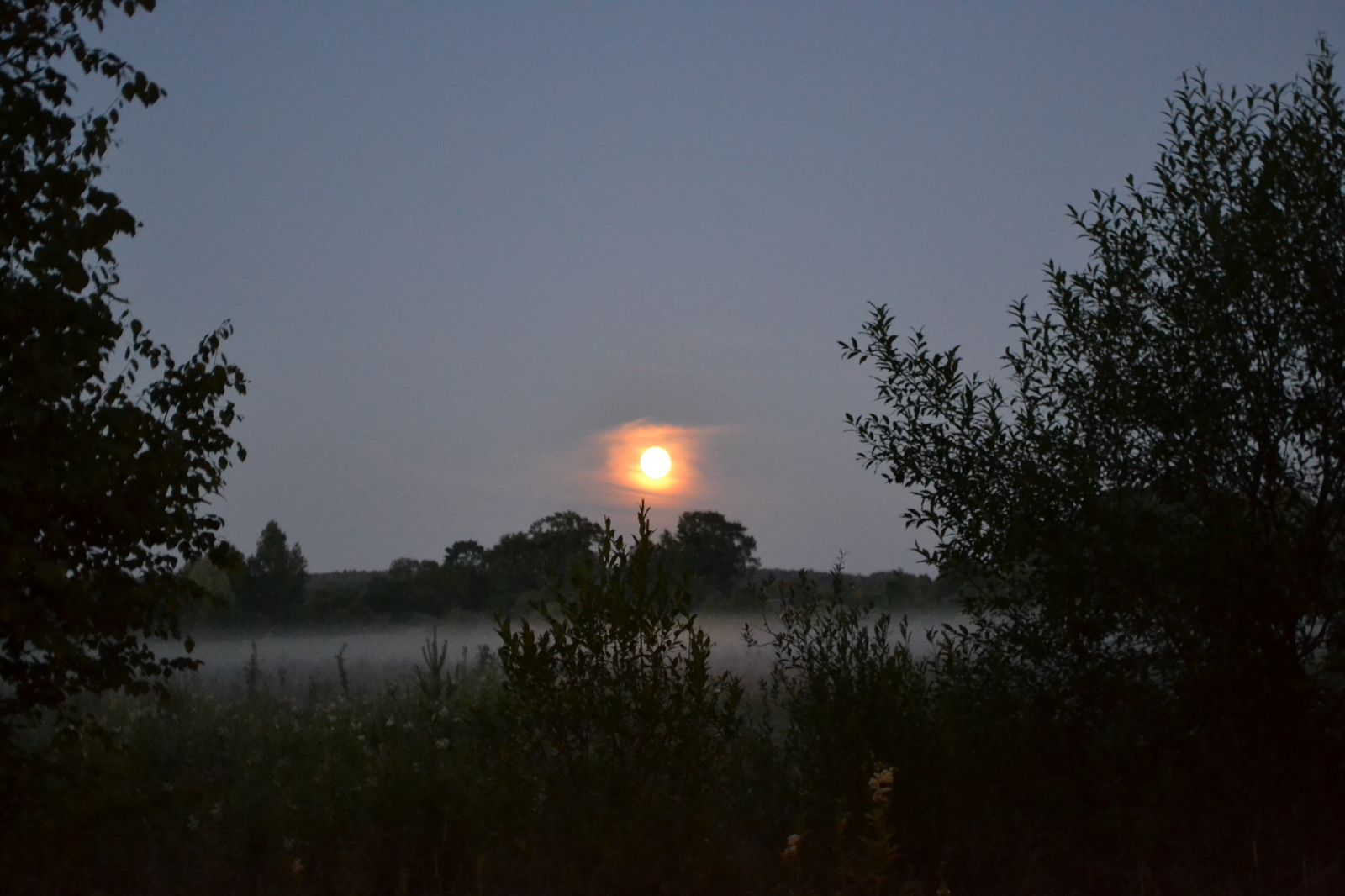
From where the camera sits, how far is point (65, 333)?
5359 mm

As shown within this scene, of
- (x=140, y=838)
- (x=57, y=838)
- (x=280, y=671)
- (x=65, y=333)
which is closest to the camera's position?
(x=65, y=333)

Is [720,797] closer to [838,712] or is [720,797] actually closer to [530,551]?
[838,712]

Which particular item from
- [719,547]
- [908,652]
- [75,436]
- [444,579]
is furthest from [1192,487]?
[444,579]

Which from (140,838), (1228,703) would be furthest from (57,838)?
(1228,703)

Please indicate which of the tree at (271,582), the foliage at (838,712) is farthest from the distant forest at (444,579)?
the foliage at (838,712)

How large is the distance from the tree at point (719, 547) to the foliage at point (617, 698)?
28.0m

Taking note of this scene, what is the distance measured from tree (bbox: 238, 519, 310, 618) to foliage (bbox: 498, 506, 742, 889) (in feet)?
146

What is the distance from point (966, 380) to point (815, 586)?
75.8 inches

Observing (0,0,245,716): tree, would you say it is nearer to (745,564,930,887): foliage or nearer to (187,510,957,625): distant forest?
(745,564,930,887): foliage

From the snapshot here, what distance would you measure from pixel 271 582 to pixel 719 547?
77.4 feet

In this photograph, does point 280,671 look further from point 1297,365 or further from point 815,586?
point 1297,365

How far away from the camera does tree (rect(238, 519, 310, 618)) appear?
48.2 metres

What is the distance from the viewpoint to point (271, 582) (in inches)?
1919

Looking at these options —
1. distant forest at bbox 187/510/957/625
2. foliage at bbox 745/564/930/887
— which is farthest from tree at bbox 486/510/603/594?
foliage at bbox 745/564/930/887
